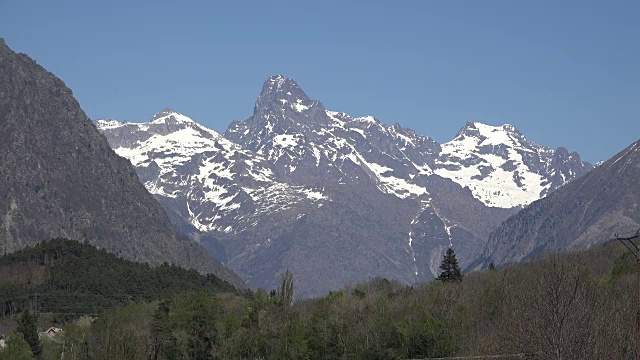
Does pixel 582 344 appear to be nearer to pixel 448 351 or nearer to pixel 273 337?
pixel 448 351

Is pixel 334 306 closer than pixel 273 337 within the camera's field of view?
No

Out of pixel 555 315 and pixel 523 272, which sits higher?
pixel 523 272

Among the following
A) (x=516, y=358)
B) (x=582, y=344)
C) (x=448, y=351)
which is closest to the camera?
(x=582, y=344)

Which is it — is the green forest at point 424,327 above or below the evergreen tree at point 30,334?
below

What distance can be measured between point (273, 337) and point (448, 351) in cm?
3852

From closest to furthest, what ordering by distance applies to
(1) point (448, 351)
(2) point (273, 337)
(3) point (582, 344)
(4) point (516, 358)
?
(3) point (582, 344) < (4) point (516, 358) < (1) point (448, 351) < (2) point (273, 337)

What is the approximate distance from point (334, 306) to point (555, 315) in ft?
327

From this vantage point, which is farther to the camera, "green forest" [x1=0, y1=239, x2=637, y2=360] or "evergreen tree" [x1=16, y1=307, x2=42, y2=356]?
"evergreen tree" [x1=16, y1=307, x2=42, y2=356]

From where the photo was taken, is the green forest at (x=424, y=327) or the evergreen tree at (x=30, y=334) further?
the evergreen tree at (x=30, y=334)

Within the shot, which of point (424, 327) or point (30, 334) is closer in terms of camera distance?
point (424, 327)

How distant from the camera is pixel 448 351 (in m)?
145

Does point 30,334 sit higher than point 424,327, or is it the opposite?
point 30,334

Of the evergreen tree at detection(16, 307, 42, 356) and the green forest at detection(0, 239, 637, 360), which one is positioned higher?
the evergreen tree at detection(16, 307, 42, 356)

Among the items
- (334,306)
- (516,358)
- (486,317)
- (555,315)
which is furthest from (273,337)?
(555,315)
